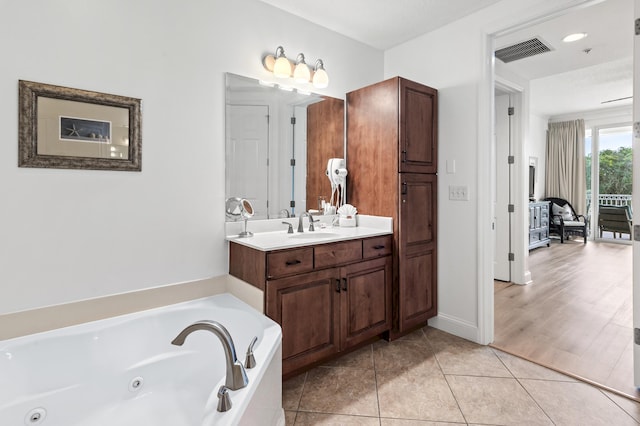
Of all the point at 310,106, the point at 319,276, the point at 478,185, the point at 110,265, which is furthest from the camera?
the point at 310,106

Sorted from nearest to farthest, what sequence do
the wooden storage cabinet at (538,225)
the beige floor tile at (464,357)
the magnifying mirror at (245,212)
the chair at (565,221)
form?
the beige floor tile at (464,357), the magnifying mirror at (245,212), the wooden storage cabinet at (538,225), the chair at (565,221)

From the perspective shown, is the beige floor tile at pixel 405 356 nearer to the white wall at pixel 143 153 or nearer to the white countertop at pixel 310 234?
the white countertop at pixel 310 234

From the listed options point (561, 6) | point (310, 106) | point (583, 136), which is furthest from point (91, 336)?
point (583, 136)

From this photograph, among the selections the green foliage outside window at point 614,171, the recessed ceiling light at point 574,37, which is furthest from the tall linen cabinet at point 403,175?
the green foliage outside window at point 614,171

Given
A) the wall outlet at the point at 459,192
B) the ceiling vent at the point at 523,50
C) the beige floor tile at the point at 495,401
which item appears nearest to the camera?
the beige floor tile at the point at 495,401

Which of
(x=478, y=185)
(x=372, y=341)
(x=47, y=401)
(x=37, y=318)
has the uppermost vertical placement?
(x=478, y=185)

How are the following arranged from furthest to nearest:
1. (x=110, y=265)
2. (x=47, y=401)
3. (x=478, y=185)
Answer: (x=478, y=185)
(x=110, y=265)
(x=47, y=401)

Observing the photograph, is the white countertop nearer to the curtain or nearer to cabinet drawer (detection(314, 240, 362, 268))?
cabinet drawer (detection(314, 240, 362, 268))

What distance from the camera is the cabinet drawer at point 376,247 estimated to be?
7.81 feet

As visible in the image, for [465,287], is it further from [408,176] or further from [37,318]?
[37,318]

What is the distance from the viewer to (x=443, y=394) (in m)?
1.93

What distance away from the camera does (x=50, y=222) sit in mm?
1688

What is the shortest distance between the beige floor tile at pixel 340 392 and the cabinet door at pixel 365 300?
191mm

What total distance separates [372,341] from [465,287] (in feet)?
2.83
